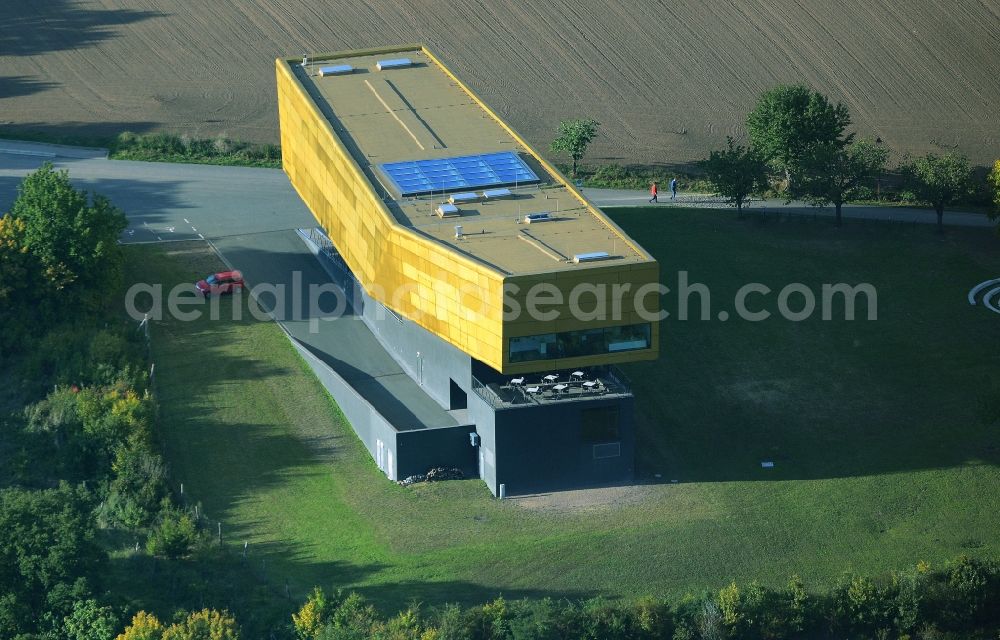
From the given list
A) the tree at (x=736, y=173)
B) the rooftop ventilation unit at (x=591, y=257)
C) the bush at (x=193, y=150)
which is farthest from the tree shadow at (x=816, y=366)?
the bush at (x=193, y=150)

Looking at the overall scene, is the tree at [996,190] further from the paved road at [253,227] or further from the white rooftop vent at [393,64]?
the paved road at [253,227]

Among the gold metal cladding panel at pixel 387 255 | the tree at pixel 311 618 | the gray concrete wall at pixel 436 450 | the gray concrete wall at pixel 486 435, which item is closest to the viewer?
the tree at pixel 311 618

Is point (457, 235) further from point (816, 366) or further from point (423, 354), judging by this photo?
point (816, 366)

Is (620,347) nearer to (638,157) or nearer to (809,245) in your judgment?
(809,245)

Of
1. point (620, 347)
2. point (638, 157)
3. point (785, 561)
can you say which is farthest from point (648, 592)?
point (638, 157)

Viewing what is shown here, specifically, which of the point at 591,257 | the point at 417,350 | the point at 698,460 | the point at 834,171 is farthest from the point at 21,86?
the point at 698,460
